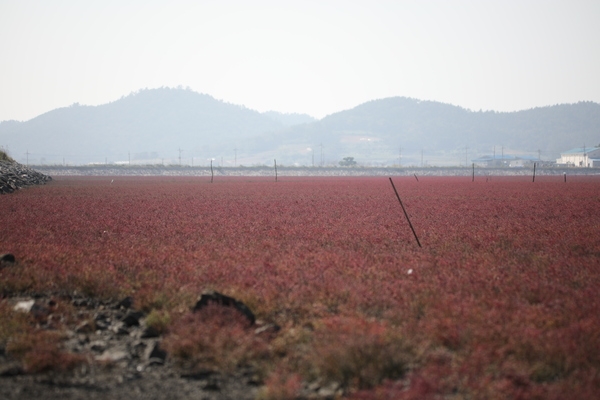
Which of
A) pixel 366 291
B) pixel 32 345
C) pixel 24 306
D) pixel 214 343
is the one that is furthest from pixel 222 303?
pixel 24 306

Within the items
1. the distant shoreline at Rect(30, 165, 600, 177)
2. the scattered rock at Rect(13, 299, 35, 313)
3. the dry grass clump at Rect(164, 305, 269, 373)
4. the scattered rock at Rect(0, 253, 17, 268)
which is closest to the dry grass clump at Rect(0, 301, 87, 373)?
the scattered rock at Rect(13, 299, 35, 313)

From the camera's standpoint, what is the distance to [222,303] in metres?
9.23

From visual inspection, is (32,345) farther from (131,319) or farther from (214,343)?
(214,343)

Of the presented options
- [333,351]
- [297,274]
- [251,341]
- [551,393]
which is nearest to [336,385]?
[333,351]

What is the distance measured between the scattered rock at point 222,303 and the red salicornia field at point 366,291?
1.02 ft

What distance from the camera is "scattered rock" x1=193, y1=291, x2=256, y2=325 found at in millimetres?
9070

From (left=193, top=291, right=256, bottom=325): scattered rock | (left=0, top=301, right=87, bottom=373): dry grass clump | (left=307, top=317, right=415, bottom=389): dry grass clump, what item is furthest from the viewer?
(left=193, top=291, right=256, bottom=325): scattered rock

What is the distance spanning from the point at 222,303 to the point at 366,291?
8.52ft

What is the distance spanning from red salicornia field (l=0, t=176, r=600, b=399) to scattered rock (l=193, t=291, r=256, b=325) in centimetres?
31

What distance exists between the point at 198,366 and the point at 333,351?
1593 millimetres

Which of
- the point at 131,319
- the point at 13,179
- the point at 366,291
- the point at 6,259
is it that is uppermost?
the point at 13,179

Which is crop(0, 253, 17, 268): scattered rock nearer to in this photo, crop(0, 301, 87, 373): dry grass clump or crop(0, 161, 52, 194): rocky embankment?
crop(0, 301, 87, 373): dry grass clump

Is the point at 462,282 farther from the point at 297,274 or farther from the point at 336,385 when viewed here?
the point at 336,385

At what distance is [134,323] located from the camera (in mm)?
9578
